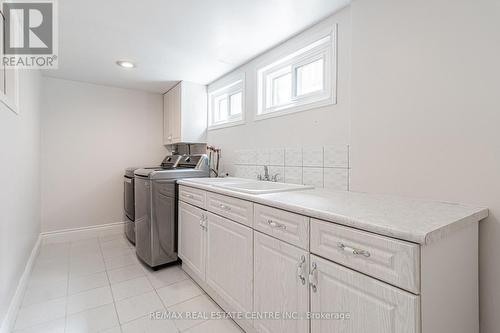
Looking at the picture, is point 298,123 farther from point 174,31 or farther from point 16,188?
point 16,188

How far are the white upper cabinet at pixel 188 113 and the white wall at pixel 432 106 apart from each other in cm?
213

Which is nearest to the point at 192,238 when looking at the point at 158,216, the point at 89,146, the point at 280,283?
the point at 158,216

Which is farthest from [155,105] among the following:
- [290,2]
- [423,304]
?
[423,304]

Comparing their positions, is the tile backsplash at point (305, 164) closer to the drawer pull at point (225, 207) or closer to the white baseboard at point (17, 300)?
the drawer pull at point (225, 207)

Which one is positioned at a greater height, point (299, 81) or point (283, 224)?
point (299, 81)

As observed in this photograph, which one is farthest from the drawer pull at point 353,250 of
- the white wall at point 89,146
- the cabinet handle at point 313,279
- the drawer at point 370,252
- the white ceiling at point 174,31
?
the white wall at point 89,146

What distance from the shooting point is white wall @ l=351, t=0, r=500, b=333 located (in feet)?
3.28

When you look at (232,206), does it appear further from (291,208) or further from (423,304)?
(423,304)

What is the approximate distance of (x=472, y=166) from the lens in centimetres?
105

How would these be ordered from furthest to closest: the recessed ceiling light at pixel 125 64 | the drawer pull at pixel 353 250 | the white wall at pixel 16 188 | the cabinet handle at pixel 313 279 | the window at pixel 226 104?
the window at pixel 226 104 < the recessed ceiling light at pixel 125 64 < the white wall at pixel 16 188 < the cabinet handle at pixel 313 279 < the drawer pull at pixel 353 250

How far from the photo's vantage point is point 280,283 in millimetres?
1163

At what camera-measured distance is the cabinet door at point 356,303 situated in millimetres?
726

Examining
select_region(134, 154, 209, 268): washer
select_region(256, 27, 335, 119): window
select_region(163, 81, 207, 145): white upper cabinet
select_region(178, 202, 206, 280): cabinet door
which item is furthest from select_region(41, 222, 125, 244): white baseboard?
select_region(256, 27, 335, 119): window

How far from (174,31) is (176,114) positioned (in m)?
1.42
